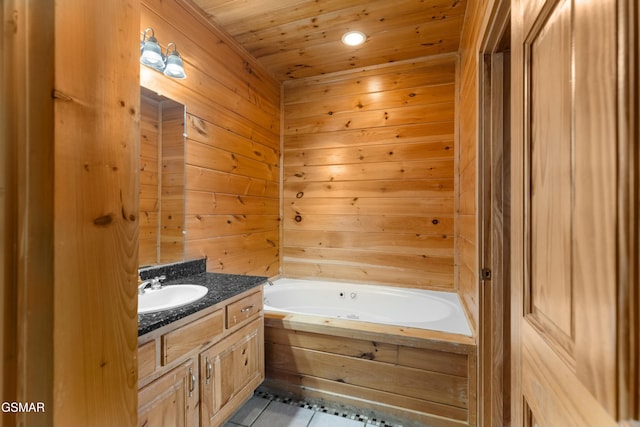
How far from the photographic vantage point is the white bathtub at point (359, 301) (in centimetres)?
237

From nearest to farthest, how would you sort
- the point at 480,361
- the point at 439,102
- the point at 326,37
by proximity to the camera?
1. the point at 480,361
2. the point at 326,37
3. the point at 439,102

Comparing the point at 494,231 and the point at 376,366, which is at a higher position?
the point at 494,231

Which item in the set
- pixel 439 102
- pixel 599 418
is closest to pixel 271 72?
pixel 439 102

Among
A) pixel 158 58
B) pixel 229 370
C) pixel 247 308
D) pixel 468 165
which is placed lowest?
pixel 229 370

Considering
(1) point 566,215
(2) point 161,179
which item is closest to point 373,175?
(2) point 161,179

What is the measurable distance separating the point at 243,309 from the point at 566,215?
153 cm

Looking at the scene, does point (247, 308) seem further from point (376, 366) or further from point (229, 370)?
point (376, 366)

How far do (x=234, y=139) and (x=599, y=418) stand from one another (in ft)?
Result: 7.97

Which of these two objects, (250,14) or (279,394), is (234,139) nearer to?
(250,14)

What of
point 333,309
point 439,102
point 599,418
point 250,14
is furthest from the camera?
point 333,309

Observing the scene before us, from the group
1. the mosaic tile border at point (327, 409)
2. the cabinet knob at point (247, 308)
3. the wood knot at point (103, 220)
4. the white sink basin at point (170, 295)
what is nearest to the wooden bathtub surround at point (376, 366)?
the mosaic tile border at point (327, 409)

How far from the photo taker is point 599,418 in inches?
14.9

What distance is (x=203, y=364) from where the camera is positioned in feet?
4.35

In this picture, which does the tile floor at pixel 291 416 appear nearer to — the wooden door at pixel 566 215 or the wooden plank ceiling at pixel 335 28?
the wooden door at pixel 566 215
